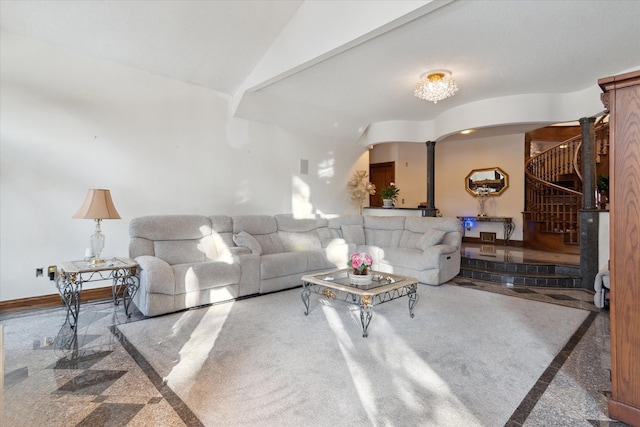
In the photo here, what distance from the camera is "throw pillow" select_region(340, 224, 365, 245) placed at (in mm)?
5758

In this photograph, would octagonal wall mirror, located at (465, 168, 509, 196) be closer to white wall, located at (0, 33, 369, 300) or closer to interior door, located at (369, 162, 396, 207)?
interior door, located at (369, 162, 396, 207)

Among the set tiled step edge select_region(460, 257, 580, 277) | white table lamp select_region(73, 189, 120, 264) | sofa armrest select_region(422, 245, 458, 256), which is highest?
white table lamp select_region(73, 189, 120, 264)

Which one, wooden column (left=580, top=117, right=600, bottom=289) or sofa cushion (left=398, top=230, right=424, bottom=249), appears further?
sofa cushion (left=398, top=230, right=424, bottom=249)

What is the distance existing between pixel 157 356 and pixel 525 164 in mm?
7663

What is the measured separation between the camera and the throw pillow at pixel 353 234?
18.9ft

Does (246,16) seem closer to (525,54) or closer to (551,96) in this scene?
(525,54)

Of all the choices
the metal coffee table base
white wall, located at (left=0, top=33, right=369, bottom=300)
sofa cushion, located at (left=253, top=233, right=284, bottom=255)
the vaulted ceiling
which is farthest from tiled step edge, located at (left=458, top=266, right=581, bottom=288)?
white wall, located at (left=0, top=33, right=369, bottom=300)

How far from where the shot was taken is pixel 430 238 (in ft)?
16.5

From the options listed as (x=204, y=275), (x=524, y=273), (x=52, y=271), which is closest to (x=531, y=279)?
(x=524, y=273)

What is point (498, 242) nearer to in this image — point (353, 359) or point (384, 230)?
point (384, 230)

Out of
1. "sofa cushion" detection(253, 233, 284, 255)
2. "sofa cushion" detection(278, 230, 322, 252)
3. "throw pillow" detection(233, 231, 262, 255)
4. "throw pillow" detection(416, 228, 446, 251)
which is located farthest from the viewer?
"sofa cushion" detection(278, 230, 322, 252)

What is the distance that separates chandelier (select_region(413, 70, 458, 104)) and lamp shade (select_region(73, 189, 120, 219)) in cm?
388

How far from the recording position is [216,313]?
3.45 metres

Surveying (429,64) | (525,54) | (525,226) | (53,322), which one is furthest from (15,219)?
(525,226)
